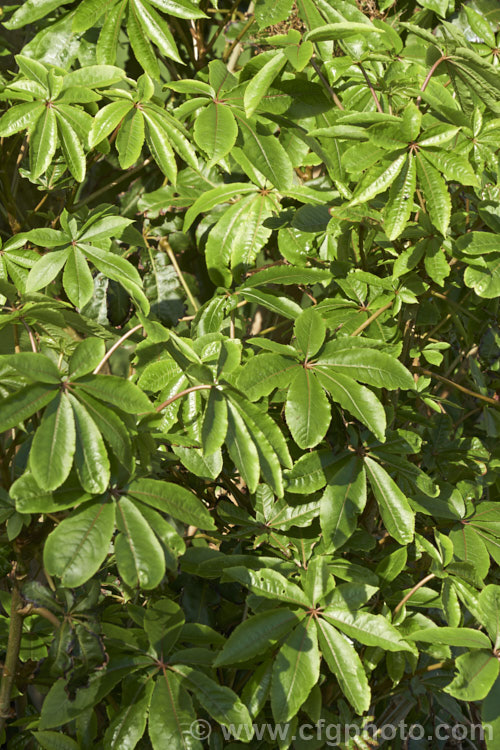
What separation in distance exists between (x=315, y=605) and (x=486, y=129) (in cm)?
82

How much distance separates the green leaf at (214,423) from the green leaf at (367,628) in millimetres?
354

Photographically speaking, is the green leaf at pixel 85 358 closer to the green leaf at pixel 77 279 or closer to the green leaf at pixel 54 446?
the green leaf at pixel 54 446

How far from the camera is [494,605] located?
113 cm

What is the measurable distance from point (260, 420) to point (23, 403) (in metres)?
0.35

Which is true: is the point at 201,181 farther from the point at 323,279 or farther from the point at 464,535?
the point at 464,535

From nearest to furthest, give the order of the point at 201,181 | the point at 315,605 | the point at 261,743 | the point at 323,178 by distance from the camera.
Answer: the point at 315,605 → the point at 261,743 → the point at 323,178 → the point at 201,181

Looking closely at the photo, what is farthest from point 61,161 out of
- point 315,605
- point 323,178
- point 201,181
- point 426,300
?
point 315,605

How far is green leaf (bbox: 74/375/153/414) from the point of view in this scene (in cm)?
88

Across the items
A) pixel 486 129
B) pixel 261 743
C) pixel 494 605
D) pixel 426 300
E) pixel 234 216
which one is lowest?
pixel 261 743

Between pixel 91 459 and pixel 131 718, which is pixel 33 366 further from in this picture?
pixel 131 718

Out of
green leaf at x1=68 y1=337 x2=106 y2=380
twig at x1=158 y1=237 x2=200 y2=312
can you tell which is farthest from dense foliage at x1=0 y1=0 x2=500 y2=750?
twig at x1=158 y1=237 x2=200 y2=312

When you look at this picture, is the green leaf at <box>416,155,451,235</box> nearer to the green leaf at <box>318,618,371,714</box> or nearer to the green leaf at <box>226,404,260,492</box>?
the green leaf at <box>226,404,260,492</box>

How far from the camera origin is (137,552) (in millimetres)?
884

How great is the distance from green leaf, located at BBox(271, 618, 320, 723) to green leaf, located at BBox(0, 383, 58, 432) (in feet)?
1.71
